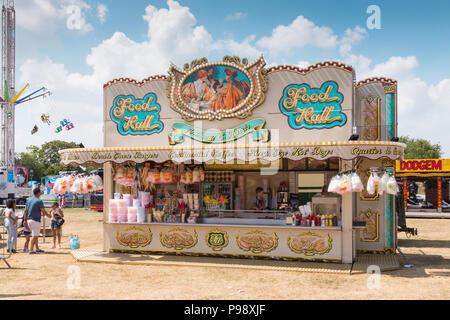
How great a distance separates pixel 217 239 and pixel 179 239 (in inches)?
43.2

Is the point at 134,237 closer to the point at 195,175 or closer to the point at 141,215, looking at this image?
the point at 141,215

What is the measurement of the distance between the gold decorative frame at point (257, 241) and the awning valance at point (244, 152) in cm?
198

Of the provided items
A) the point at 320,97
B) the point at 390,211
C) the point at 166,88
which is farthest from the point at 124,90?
the point at 390,211

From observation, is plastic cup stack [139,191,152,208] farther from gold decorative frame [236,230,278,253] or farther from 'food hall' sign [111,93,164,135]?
gold decorative frame [236,230,278,253]

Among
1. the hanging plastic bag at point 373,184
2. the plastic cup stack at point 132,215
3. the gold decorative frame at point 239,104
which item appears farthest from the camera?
the plastic cup stack at point 132,215

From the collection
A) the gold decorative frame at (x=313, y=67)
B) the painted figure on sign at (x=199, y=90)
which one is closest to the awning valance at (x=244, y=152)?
the painted figure on sign at (x=199, y=90)

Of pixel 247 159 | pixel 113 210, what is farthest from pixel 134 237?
pixel 247 159

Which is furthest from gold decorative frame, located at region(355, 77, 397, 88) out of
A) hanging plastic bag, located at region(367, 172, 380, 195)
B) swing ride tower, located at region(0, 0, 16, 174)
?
swing ride tower, located at region(0, 0, 16, 174)

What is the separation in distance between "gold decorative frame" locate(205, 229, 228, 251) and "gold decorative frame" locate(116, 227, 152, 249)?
1.73 meters

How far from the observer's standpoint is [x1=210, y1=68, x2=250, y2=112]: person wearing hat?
11914 mm

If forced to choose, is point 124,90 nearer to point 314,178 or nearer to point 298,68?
point 298,68

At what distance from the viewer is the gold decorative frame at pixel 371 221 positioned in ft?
42.1

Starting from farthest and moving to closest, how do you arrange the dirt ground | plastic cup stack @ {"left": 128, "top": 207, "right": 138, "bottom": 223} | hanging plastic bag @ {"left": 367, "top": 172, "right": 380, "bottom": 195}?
plastic cup stack @ {"left": 128, "top": 207, "right": 138, "bottom": 223} → hanging plastic bag @ {"left": 367, "top": 172, "right": 380, "bottom": 195} → the dirt ground

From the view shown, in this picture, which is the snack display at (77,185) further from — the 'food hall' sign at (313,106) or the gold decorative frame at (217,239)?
the 'food hall' sign at (313,106)
